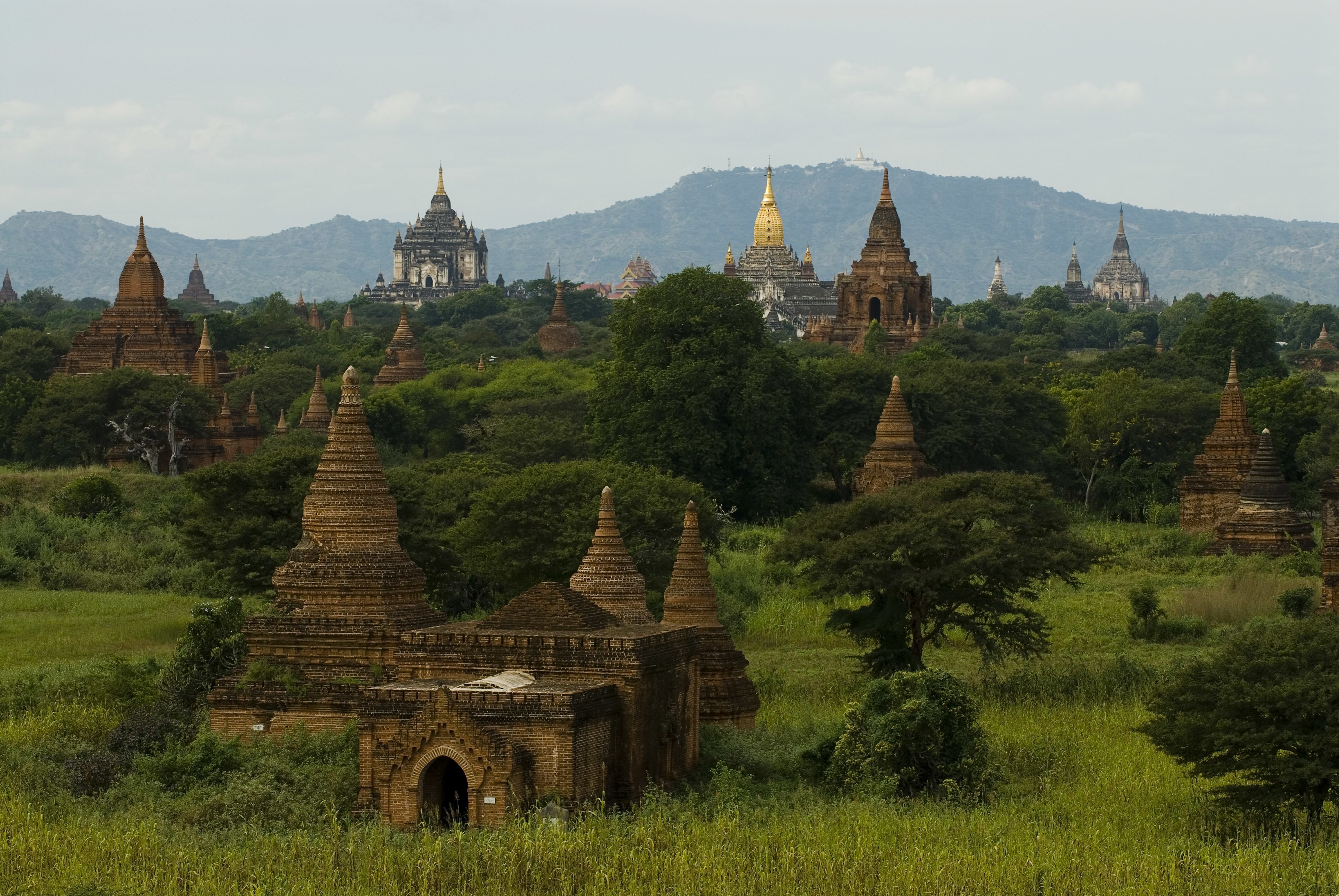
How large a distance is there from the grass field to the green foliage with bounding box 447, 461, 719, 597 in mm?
9364

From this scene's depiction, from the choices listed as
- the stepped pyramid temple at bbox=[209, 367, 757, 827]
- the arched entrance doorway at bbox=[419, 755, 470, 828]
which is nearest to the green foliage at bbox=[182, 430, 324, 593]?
the stepped pyramid temple at bbox=[209, 367, 757, 827]

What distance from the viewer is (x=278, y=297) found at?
5463 inches

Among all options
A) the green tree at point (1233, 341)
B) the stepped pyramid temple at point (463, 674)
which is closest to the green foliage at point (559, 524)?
the stepped pyramid temple at point (463, 674)

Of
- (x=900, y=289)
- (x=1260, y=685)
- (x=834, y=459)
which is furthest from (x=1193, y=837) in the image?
(x=900, y=289)

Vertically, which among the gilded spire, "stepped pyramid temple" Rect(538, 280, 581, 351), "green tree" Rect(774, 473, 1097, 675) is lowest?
"green tree" Rect(774, 473, 1097, 675)

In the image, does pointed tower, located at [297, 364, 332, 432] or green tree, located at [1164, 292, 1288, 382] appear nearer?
pointed tower, located at [297, 364, 332, 432]

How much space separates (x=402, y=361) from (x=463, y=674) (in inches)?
2658

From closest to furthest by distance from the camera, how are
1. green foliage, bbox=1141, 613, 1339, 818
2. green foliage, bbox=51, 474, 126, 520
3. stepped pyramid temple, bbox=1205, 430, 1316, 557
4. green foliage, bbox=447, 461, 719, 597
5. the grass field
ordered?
the grass field < green foliage, bbox=1141, 613, 1339, 818 < green foliage, bbox=447, 461, 719, 597 < stepped pyramid temple, bbox=1205, 430, 1316, 557 < green foliage, bbox=51, 474, 126, 520

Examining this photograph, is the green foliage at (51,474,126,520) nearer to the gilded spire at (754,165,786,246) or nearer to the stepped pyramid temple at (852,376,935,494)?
the stepped pyramid temple at (852,376,935,494)

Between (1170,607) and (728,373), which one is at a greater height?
(728,373)

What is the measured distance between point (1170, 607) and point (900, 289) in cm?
5957

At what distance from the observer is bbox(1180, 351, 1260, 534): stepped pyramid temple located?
5916cm

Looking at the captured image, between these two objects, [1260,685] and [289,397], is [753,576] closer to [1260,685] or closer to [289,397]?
[1260,685]

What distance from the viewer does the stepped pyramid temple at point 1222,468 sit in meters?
59.2
